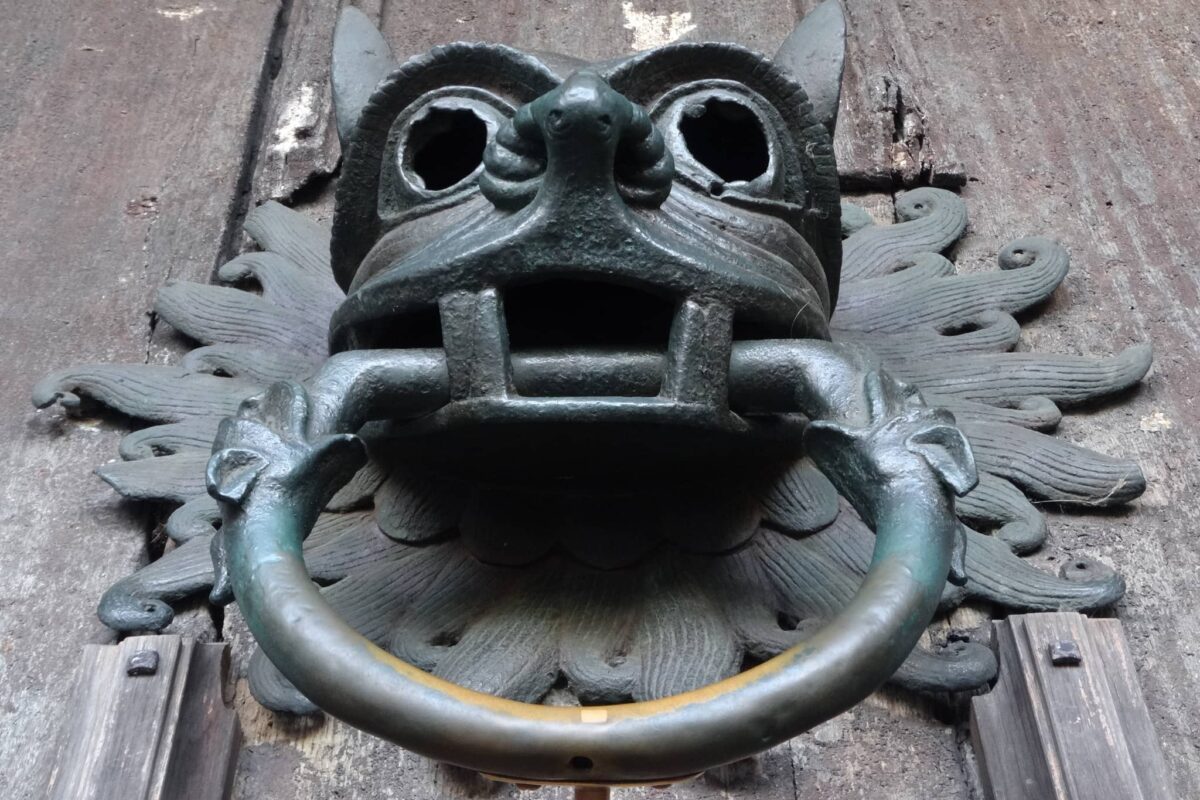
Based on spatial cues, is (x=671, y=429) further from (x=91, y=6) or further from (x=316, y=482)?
(x=91, y=6)

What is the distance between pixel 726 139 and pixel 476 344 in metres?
0.29

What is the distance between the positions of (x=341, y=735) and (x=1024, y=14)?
104cm

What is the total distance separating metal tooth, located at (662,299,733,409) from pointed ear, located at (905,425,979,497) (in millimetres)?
116

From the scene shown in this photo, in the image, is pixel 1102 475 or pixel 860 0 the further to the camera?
pixel 860 0

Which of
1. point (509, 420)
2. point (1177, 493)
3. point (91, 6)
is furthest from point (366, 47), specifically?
point (1177, 493)

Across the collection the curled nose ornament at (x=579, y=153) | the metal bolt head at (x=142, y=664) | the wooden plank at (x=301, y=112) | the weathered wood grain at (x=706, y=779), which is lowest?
the weathered wood grain at (x=706, y=779)

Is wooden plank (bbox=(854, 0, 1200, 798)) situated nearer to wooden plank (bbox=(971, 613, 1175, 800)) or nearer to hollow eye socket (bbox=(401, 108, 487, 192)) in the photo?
wooden plank (bbox=(971, 613, 1175, 800))

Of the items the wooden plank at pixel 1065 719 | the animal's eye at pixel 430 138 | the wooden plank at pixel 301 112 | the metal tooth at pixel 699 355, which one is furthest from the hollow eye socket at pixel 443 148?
the wooden plank at pixel 1065 719

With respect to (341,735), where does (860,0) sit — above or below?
above

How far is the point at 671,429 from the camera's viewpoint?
0.74 metres

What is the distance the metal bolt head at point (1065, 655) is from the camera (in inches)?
31.9

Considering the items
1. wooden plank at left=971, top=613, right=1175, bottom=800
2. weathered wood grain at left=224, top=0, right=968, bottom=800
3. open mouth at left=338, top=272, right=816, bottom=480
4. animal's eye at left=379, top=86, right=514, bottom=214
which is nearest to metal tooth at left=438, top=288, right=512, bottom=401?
open mouth at left=338, top=272, right=816, bottom=480

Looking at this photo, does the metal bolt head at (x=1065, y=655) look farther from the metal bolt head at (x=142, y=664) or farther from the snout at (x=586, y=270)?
the metal bolt head at (x=142, y=664)

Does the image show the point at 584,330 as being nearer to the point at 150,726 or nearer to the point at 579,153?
the point at 579,153
